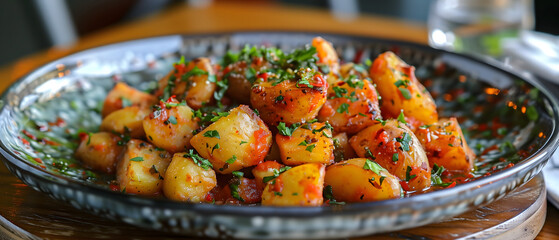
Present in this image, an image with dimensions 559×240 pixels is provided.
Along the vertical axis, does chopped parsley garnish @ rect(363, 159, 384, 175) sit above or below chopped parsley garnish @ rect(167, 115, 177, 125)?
below

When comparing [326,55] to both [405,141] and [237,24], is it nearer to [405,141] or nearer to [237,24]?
[405,141]

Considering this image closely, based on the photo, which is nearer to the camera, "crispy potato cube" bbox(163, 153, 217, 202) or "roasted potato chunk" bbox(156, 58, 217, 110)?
"crispy potato cube" bbox(163, 153, 217, 202)

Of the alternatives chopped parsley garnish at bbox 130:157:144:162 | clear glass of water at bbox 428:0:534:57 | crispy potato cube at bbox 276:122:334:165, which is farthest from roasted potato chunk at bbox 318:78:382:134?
clear glass of water at bbox 428:0:534:57

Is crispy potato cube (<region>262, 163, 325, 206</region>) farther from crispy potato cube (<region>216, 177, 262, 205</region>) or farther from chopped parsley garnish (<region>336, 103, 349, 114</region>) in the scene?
chopped parsley garnish (<region>336, 103, 349, 114</region>)

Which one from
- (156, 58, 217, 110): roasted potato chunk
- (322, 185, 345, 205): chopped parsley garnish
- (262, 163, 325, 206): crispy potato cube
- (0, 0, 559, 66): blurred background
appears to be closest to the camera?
(262, 163, 325, 206): crispy potato cube

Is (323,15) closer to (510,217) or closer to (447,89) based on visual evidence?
(447,89)

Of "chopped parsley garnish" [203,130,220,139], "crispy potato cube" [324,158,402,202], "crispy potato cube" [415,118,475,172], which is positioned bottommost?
"crispy potato cube" [415,118,475,172]
